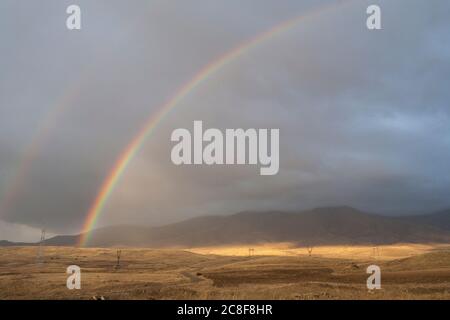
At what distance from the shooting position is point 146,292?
4566cm

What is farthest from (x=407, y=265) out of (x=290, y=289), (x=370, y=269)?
(x=290, y=289)

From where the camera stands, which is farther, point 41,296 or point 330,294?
point 41,296

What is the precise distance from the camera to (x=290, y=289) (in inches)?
1789
